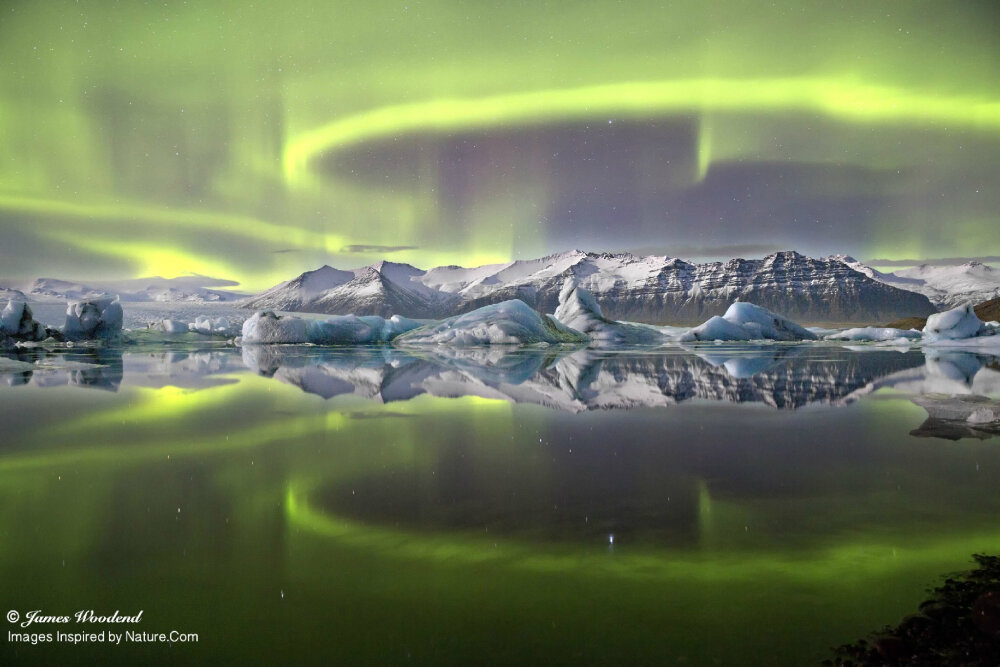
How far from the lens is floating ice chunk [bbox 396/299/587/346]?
4812 centimetres

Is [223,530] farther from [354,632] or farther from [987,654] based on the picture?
[987,654]

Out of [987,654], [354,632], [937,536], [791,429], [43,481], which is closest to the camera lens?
[987,654]

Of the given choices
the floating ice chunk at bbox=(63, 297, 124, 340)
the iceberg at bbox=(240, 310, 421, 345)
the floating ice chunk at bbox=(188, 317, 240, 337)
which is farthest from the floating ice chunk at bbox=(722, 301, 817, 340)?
the floating ice chunk at bbox=(63, 297, 124, 340)

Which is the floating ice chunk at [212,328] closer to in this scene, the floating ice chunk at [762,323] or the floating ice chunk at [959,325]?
the floating ice chunk at [762,323]

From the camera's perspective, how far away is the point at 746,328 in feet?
201

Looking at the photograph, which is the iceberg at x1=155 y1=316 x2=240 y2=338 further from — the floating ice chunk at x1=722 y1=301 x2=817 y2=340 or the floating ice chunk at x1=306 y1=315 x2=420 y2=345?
the floating ice chunk at x1=722 y1=301 x2=817 y2=340

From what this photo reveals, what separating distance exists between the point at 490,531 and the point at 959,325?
5456 cm

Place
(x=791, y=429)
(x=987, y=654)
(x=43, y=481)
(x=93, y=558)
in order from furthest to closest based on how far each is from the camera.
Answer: (x=791, y=429), (x=43, y=481), (x=93, y=558), (x=987, y=654)

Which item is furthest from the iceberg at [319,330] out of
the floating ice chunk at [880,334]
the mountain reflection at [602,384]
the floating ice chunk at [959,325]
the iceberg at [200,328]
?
the floating ice chunk at [880,334]

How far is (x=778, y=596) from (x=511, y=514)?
7.29 ft

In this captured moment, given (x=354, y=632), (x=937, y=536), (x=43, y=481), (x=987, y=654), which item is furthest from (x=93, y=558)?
(x=937, y=536)

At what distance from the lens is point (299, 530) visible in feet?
15.8

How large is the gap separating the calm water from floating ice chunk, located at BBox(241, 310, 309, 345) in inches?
1624

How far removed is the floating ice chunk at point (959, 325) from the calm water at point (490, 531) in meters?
45.5
